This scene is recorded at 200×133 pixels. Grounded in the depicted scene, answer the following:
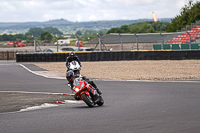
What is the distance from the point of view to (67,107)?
1151 centimetres

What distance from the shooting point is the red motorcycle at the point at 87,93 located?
37.0 ft

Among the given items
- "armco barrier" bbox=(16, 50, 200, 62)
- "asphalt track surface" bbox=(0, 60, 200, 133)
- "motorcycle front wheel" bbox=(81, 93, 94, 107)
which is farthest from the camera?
"armco barrier" bbox=(16, 50, 200, 62)

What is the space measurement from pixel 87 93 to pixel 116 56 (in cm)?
2412

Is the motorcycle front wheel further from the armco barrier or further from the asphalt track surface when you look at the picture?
the armco barrier

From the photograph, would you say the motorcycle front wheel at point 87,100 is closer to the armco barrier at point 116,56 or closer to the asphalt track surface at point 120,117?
the asphalt track surface at point 120,117

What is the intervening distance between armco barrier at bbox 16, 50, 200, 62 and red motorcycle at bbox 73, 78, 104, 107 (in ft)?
73.6

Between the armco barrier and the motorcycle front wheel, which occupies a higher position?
the armco barrier

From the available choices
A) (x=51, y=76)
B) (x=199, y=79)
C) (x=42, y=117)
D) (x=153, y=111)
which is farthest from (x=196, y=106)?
(x=51, y=76)

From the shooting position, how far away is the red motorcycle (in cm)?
1128

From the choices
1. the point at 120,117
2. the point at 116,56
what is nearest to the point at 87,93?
the point at 120,117

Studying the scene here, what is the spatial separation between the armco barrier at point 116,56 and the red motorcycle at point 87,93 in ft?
73.6

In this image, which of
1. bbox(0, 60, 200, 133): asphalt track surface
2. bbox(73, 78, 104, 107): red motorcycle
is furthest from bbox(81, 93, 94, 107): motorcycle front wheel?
bbox(0, 60, 200, 133): asphalt track surface

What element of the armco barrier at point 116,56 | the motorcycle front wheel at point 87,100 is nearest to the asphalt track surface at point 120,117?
the motorcycle front wheel at point 87,100

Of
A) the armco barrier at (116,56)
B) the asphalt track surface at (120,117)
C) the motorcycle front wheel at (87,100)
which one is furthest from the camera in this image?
the armco barrier at (116,56)
